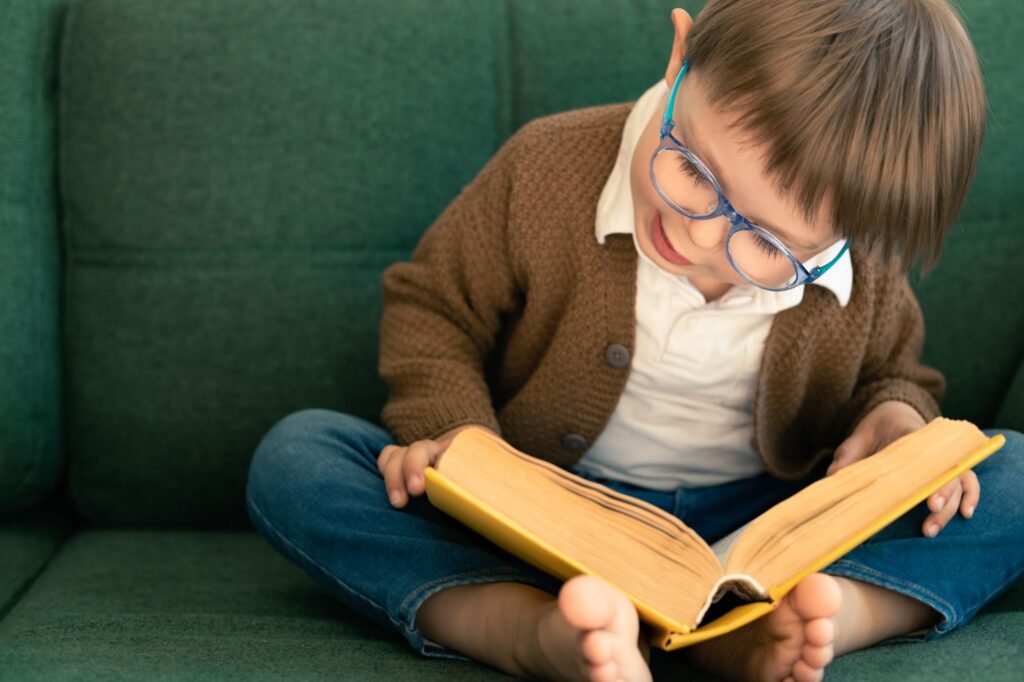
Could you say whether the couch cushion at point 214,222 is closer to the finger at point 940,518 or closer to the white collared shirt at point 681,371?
the white collared shirt at point 681,371

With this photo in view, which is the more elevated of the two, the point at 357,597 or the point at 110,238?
the point at 110,238

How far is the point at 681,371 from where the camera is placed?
119 centimetres

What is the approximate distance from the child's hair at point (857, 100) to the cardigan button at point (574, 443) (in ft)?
1.26

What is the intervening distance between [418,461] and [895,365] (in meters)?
0.53

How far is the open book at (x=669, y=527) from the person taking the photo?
81 centimetres

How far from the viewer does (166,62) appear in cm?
135

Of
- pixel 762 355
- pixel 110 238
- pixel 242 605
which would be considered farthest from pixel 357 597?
pixel 110 238

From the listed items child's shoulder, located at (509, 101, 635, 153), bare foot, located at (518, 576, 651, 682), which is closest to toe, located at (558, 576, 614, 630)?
bare foot, located at (518, 576, 651, 682)

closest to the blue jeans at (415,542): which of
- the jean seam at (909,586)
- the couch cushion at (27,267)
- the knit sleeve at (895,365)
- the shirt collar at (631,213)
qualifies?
the jean seam at (909,586)

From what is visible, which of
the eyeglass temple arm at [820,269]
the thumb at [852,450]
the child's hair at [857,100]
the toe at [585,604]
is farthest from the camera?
the thumb at [852,450]

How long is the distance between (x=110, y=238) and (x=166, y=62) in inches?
8.3

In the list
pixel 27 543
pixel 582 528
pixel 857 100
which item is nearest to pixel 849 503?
pixel 582 528

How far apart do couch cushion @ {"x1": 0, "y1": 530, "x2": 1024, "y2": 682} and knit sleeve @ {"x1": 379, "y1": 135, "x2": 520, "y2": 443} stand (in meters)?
0.22

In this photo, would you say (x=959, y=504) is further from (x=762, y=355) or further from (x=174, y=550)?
(x=174, y=550)
